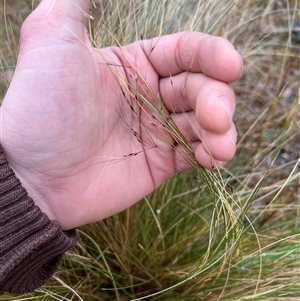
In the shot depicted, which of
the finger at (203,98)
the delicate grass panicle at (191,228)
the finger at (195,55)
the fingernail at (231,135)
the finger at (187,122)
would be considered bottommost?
the delicate grass panicle at (191,228)

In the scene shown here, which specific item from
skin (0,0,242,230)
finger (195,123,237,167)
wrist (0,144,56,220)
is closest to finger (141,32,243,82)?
skin (0,0,242,230)

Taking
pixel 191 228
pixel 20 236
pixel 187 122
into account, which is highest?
pixel 187 122

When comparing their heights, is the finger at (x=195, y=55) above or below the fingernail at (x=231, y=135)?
above

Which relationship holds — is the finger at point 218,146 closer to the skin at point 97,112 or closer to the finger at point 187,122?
the skin at point 97,112

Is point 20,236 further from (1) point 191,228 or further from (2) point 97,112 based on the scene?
(1) point 191,228

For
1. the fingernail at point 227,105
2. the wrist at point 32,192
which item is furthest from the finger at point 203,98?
the wrist at point 32,192

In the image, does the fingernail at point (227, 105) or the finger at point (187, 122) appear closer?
the fingernail at point (227, 105)

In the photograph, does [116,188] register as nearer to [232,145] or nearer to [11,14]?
[232,145]

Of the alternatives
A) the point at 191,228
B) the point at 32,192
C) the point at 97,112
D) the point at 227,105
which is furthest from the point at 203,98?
the point at 191,228
